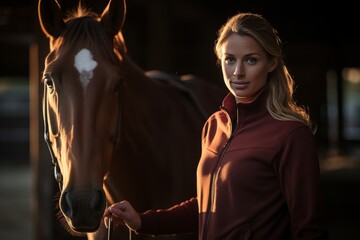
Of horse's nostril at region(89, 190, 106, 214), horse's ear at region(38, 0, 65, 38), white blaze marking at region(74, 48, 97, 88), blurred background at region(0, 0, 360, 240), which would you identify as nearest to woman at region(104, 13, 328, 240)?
horse's nostril at region(89, 190, 106, 214)

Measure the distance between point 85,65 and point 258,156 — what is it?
805mm

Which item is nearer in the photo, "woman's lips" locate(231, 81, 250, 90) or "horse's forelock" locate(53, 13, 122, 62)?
"woman's lips" locate(231, 81, 250, 90)

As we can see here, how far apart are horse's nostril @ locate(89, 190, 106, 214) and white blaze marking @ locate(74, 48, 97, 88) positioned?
1.31 feet

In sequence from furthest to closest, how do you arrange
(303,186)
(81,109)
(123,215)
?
(81,109)
(123,215)
(303,186)

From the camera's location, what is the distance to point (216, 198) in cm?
165

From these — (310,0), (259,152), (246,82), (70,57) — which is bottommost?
(259,152)

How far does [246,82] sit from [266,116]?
0.37 ft

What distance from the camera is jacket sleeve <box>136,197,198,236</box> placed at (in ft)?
6.20

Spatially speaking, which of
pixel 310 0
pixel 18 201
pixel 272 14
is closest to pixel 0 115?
pixel 18 201

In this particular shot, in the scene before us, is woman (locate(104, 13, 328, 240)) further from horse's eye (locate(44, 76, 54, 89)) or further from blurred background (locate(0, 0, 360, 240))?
blurred background (locate(0, 0, 360, 240))

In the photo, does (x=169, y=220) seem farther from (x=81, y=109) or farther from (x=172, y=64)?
(x=172, y=64)

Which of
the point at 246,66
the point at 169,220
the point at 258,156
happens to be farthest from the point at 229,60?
the point at 169,220

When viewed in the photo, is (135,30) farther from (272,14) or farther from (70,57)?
(70,57)

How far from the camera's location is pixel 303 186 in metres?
1.50
